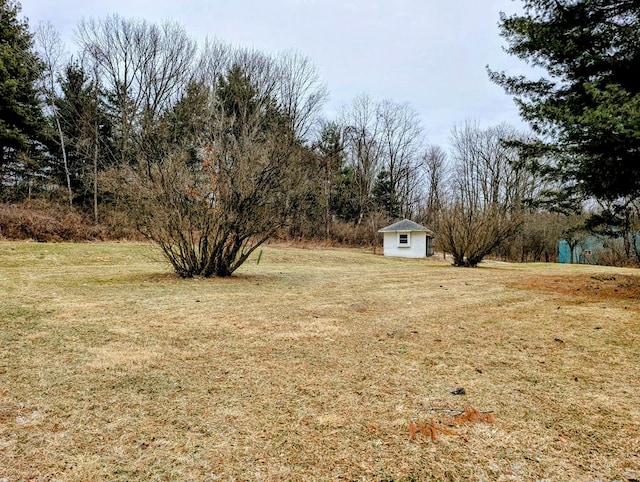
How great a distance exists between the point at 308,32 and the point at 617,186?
55.0ft

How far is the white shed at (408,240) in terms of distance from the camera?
79.2 feet

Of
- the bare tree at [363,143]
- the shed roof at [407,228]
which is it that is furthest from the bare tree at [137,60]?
the shed roof at [407,228]

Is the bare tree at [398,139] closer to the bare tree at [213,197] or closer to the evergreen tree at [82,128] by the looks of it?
the evergreen tree at [82,128]

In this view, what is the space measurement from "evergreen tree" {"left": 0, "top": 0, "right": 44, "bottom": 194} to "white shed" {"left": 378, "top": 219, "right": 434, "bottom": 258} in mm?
20860

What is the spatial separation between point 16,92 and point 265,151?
17193 mm

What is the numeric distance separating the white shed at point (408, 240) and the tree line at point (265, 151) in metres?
2.26

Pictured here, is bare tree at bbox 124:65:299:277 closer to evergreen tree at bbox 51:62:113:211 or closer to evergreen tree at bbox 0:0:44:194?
evergreen tree at bbox 0:0:44:194

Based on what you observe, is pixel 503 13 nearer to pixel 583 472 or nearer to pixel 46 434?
pixel 583 472

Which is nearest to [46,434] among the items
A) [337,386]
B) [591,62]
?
[337,386]

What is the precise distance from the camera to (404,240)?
24500 millimetres

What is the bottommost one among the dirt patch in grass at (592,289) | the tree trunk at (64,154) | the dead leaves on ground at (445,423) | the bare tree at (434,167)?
the dead leaves on ground at (445,423)

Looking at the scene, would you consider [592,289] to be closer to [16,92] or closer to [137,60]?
[16,92]

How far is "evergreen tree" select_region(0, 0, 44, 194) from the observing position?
16234mm

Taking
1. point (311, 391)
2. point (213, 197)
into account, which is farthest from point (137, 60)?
point (311, 391)
